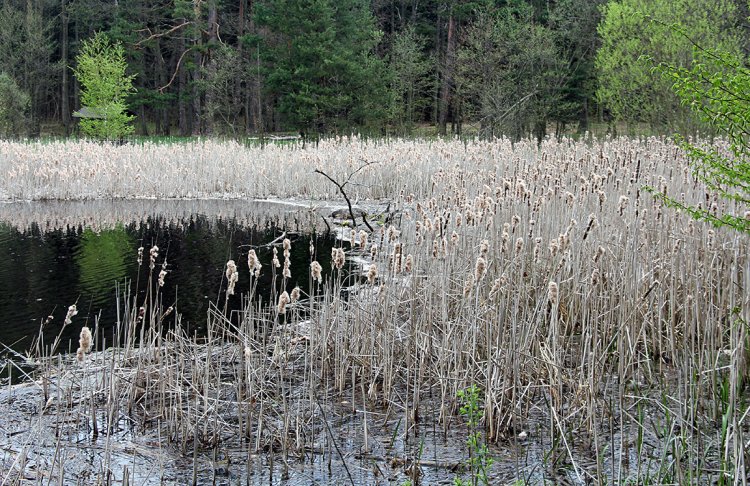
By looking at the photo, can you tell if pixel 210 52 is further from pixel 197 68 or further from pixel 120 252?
pixel 120 252

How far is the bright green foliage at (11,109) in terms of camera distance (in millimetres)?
33219

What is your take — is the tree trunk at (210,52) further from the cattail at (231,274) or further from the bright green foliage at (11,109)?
the cattail at (231,274)

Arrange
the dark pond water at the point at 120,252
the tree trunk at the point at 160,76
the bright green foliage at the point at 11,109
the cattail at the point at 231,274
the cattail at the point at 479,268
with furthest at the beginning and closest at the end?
the tree trunk at the point at 160,76 < the bright green foliage at the point at 11,109 < the dark pond water at the point at 120,252 < the cattail at the point at 231,274 < the cattail at the point at 479,268

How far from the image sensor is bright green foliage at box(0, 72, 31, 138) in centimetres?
3322

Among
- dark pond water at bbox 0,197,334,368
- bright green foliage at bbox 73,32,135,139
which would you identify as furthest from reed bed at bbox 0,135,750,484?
bright green foliage at bbox 73,32,135,139

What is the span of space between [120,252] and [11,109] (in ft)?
94.9

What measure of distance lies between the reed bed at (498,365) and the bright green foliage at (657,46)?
33.9ft

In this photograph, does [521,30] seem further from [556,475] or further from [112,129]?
[556,475]

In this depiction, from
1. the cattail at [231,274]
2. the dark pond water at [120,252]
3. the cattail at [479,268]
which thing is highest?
the cattail at [479,268]

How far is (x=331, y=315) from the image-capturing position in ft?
15.7

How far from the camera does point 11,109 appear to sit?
34.3m

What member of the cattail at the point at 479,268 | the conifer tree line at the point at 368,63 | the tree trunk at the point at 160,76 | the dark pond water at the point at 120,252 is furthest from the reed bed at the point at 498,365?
the tree trunk at the point at 160,76

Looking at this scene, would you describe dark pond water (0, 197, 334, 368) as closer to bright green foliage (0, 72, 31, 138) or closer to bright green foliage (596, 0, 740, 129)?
bright green foliage (596, 0, 740, 129)

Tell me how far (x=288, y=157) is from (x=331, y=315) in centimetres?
1075
